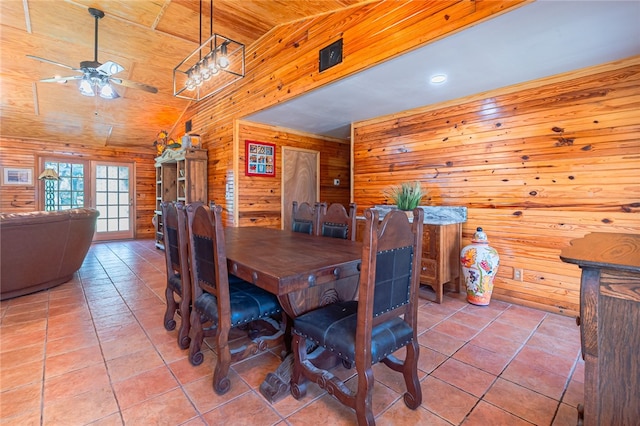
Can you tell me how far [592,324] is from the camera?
1.04 m

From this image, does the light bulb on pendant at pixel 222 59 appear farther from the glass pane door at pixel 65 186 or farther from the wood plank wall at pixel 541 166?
the glass pane door at pixel 65 186

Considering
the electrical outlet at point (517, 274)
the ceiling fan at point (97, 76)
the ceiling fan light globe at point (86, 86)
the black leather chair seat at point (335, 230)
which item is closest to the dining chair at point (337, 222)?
the black leather chair seat at point (335, 230)

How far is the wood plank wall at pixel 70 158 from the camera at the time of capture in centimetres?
609

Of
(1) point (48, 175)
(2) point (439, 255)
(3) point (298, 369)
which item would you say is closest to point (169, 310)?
(3) point (298, 369)

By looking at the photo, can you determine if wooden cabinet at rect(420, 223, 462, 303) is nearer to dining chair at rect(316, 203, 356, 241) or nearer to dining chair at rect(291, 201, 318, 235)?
dining chair at rect(316, 203, 356, 241)

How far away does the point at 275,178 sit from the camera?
4969 millimetres

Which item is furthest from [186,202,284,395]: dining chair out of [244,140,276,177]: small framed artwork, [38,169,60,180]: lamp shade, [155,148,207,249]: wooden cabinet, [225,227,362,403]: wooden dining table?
[38,169,60,180]: lamp shade

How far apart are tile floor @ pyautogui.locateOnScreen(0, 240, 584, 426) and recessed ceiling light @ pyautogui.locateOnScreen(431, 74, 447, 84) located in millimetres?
2198

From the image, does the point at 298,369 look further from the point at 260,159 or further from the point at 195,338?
the point at 260,159

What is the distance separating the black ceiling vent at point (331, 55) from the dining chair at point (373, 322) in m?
2.03

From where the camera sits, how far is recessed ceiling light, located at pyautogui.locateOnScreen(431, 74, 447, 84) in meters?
2.78

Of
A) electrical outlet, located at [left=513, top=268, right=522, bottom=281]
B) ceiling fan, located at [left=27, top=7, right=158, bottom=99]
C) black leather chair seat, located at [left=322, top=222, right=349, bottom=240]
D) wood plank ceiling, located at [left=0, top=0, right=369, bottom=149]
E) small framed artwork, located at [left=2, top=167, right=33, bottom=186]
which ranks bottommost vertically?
electrical outlet, located at [left=513, top=268, right=522, bottom=281]

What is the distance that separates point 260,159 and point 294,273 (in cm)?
361

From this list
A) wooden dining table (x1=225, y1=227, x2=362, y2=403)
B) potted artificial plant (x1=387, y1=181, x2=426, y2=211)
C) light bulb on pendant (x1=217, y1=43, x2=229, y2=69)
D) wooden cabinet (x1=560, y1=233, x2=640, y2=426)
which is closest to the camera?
wooden cabinet (x1=560, y1=233, x2=640, y2=426)
